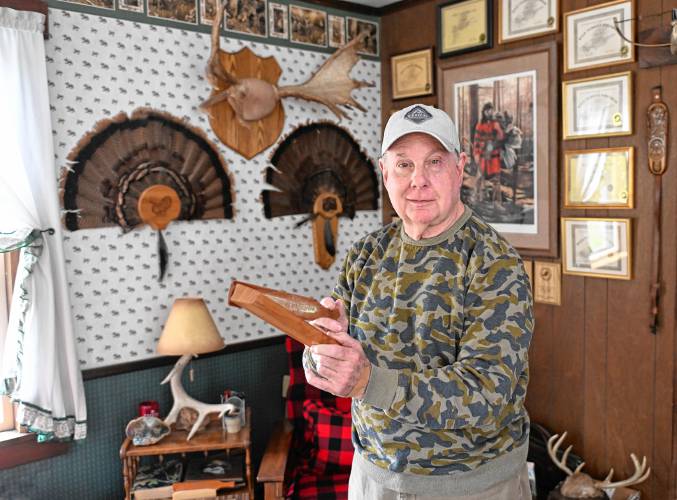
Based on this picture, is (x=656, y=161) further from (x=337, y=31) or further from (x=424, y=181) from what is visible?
(x=337, y=31)

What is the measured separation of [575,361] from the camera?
3.18 m

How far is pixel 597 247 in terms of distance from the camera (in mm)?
3016

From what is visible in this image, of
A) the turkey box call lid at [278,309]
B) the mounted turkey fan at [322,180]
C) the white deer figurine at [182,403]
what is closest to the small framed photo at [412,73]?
the mounted turkey fan at [322,180]

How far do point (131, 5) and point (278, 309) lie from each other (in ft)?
7.60

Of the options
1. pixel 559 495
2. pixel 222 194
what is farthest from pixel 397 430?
pixel 222 194

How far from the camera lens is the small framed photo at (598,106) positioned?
9.41 feet

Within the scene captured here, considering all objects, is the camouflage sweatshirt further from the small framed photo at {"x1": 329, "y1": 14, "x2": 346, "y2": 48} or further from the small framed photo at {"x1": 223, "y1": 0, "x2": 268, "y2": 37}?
the small framed photo at {"x1": 329, "y1": 14, "x2": 346, "y2": 48}

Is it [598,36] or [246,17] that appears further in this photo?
[246,17]

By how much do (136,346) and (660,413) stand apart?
7.78ft

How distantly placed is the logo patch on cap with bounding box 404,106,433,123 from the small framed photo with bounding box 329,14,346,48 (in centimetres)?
252

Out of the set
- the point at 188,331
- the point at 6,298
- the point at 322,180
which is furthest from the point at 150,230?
the point at 322,180

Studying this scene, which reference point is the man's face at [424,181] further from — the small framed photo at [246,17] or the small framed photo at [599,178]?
the small framed photo at [246,17]

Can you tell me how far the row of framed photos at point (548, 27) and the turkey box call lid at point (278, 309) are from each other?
7.15ft

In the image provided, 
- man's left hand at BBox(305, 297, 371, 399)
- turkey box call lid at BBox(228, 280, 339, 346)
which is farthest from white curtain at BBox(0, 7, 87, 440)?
man's left hand at BBox(305, 297, 371, 399)
